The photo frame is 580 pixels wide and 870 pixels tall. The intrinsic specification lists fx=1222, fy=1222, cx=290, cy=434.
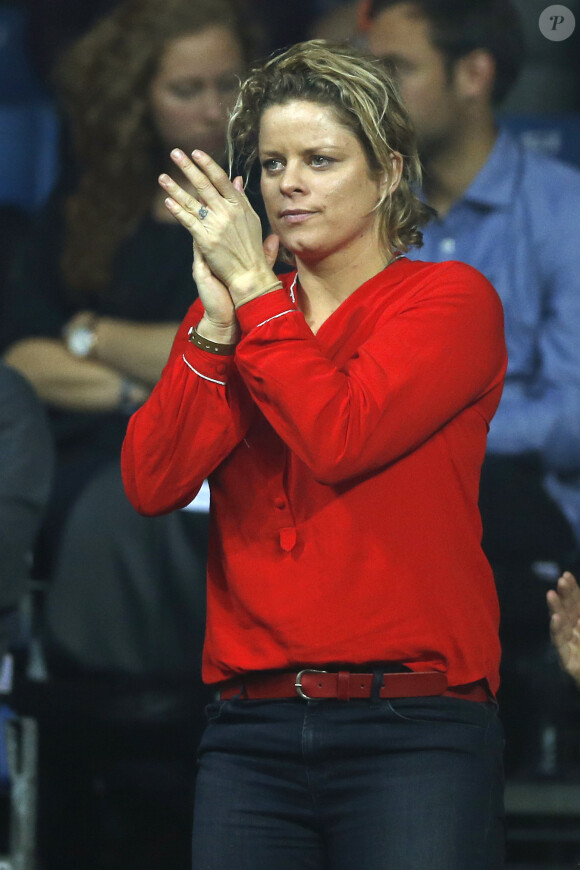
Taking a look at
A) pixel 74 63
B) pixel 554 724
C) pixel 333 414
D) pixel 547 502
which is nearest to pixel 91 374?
pixel 74 63

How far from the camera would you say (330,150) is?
146 centimetres

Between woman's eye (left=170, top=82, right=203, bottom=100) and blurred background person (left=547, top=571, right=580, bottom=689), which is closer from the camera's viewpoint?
blurred background person (left=547, top=571, right=580, bottom=689)

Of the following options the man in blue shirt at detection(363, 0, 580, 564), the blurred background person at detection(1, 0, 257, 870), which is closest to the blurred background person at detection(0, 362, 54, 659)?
the blurred background person at detection(1, 0, 257, 870)

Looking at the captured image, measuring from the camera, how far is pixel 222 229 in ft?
4.48

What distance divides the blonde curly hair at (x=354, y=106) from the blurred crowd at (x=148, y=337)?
98 centimetres

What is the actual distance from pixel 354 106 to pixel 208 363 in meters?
0.35

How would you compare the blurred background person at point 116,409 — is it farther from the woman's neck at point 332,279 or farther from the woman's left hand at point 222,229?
the woman's left hand at point 222,229

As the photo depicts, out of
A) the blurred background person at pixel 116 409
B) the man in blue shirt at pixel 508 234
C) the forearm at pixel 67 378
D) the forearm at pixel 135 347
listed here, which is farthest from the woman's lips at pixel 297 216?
the forearm at pixel 67 378

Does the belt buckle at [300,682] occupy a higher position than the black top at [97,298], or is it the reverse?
the black top at [97,298]

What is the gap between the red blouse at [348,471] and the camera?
133 centimetres

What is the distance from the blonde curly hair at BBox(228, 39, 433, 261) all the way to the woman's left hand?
0.59ft

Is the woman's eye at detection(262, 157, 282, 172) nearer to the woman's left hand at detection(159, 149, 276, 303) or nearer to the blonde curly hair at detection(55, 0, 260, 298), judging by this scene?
the woman's left hand at detection(159, 149, 276, 303)

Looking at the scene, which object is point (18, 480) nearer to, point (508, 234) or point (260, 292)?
point (508, 234)

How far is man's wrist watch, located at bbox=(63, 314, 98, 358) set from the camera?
294 centimetres
